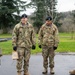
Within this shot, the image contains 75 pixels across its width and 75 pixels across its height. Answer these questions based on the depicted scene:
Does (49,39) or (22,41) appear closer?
(22,41)

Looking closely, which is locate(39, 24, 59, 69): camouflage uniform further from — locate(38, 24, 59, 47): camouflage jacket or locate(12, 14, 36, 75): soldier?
locate(12, 14, 36, 75): soldier

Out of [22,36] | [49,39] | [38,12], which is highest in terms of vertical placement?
[22,36]

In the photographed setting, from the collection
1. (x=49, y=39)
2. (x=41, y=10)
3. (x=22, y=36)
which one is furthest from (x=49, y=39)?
(x=41, y=10)

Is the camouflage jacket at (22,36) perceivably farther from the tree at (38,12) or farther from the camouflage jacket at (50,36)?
the tree at (38,12)

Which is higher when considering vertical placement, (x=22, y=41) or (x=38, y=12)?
(x=22, y=41)

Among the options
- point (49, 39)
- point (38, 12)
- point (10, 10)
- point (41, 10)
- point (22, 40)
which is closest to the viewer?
point (22, 40)

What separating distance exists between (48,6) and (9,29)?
34.6 feet

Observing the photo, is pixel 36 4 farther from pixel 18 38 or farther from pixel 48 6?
pixel 18 38

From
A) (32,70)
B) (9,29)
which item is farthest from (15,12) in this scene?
(32,70)

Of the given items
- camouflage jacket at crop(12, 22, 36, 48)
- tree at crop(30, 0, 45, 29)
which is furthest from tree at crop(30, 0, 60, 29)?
camouflage jacket at crop(12, 22, 36, 48)

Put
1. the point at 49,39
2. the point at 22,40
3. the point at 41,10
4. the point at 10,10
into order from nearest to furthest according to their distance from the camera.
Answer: the point at 22,40
the point at 49,39
the point at 10,10
the point at 41,10

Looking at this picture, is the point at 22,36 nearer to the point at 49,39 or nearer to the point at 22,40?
the point at 22,40

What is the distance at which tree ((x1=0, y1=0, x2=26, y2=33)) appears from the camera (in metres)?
49.3

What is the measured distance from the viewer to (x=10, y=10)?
1912 inches
